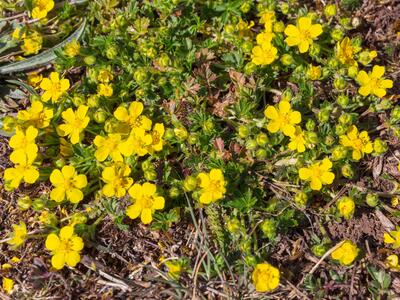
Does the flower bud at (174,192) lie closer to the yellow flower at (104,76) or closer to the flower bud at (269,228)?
the flower bud at (269,228)

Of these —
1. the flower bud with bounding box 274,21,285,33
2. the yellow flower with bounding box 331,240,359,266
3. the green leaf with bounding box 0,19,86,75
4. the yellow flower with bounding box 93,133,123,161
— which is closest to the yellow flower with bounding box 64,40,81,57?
the green leaf with bounding box 0,19,86,75

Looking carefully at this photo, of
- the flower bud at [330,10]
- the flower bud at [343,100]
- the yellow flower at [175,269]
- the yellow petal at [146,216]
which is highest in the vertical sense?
the flower bud at [330,10]

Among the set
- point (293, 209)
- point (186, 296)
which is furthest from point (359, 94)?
point (186, 296)

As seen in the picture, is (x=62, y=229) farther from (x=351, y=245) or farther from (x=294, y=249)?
(x=351, y=245)

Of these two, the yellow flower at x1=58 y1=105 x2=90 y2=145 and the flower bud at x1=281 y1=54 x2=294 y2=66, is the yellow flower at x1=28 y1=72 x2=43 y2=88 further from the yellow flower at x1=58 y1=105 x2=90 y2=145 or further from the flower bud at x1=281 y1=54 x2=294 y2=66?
the flower bud at x1=281 y1=54 x2=294 y2=66

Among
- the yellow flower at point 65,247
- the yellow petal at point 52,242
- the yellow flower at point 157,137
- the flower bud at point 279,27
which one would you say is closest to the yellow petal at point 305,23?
the flower bud at point 279,27

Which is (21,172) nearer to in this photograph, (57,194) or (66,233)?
(57,194)
